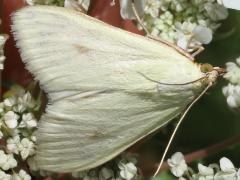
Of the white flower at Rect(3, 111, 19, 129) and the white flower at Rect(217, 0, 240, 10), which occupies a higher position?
the white flower at Rect(217, 0, 240, 10)

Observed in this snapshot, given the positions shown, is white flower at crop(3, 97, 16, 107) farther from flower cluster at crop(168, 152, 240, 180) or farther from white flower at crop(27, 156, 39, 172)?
flower cluster at crop(168, 152, 240, 180)

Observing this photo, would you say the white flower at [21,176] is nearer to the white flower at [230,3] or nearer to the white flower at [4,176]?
the white flower at [4,176]

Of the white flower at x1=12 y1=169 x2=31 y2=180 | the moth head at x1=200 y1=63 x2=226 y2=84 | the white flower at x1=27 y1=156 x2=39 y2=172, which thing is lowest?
the white flower at x1=12 y1=169 x2=31 y2=180

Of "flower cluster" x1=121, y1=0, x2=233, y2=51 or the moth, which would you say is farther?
"flower cluster" x1=121, y1=0, x2=233, y2=51

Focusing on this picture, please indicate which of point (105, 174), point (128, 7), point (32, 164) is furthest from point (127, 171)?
point (128, 7)

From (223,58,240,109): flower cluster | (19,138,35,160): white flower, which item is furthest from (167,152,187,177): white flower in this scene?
(19,138,35,160): white flower

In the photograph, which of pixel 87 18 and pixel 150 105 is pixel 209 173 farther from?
pixel 87 18

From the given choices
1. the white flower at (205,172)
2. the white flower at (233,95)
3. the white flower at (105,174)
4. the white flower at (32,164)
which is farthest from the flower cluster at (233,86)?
the white flower at (32,164)
